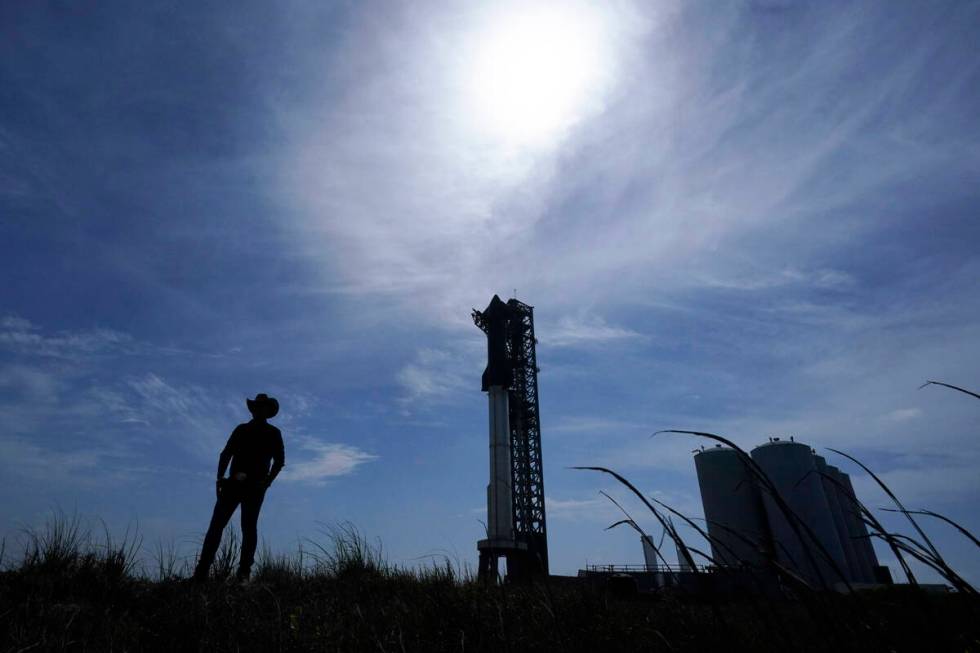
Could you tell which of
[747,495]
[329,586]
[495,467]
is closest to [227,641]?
[329,586]

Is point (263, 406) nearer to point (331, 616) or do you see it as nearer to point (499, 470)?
point (331, 616)

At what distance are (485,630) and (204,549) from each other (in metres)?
4.22

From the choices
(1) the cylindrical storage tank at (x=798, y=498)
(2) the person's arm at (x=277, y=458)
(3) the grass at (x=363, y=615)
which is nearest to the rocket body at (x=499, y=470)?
(1) the cylindrical storage tank at (x=798, y=498)

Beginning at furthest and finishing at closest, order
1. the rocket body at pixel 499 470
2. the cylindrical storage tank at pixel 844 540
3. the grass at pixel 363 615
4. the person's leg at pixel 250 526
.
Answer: the rocket body at pixel 499 470
the cylindrical storage tank at pixel 844 540
the person's leg at pixel 250 526
the grass at pixel 363 615

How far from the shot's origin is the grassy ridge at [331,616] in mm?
3406

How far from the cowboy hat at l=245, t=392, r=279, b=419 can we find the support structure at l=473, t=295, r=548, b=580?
30.0m

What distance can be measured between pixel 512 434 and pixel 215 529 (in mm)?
36577

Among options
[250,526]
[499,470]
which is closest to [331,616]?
[250,526]

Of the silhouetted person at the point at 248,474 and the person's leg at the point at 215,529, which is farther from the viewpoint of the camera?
the silhouetted person at the point at 248,474

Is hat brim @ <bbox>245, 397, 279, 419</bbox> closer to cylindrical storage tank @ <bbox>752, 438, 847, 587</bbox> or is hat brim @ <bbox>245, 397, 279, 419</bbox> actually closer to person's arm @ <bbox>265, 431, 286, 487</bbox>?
person's arm @ <bbox>265, 431, 286, 487</bbox>

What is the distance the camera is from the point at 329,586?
603 centimetres

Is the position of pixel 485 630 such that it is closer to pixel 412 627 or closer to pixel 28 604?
pixel 412 627

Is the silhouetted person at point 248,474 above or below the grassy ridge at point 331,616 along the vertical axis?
above

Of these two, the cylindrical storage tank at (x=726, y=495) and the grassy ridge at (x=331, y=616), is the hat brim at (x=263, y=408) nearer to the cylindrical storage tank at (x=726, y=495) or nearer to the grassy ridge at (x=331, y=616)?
the grassy ridge at (x=331, y=616)
